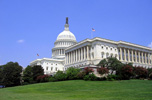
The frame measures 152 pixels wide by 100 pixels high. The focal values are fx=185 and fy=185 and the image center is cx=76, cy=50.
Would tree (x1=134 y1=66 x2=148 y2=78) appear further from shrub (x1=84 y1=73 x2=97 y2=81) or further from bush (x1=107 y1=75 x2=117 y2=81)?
shrub (x1=84 y1=73 x2=97 y2=81)

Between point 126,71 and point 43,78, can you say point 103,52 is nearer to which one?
point 126,71

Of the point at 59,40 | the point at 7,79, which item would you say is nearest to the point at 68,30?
the point at 59,40

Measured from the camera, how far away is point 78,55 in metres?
110

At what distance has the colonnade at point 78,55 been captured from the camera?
334 ft

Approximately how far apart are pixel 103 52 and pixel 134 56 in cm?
2647

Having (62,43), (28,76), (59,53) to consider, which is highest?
(62,43)

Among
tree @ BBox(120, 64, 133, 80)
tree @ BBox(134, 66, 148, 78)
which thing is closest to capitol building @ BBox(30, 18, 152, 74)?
tree @ BBox(134, 66, 148, 78)

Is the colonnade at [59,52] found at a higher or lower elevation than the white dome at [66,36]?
lower

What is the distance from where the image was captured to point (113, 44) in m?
104

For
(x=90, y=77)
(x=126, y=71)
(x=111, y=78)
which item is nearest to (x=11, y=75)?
(x=90, y=77)

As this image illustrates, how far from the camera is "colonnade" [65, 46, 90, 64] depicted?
334 feet

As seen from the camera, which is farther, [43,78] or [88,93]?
[43,78]

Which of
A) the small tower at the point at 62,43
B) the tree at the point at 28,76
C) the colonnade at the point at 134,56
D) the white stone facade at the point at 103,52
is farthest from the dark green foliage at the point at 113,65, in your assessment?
Result: the small tower at the point at 62,43

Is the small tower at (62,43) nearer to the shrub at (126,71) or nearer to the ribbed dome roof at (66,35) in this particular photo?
the ribbed dome roof at (66,35)
